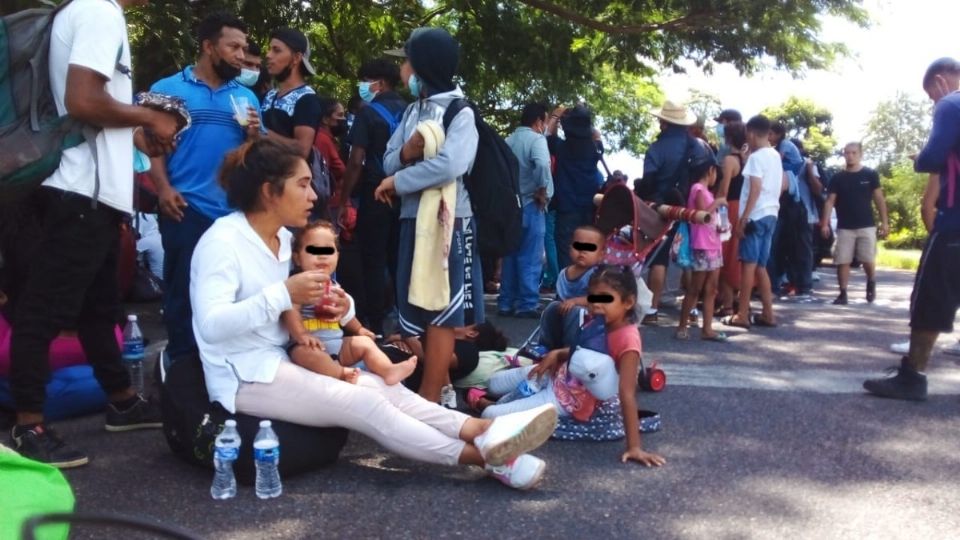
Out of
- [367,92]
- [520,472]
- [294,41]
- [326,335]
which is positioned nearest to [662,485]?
[520,472]

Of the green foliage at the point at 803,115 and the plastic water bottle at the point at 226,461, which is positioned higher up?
the green foliage at the point at 803,115

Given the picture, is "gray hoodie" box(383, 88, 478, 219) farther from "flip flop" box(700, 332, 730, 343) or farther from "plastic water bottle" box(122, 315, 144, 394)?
"flip flop" box(700, 332, 730, 343)

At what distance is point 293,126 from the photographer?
5004 mm

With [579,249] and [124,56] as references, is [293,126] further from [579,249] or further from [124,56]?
[579,249]

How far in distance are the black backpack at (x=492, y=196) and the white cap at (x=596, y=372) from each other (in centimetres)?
65

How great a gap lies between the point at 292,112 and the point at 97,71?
1.41 metres

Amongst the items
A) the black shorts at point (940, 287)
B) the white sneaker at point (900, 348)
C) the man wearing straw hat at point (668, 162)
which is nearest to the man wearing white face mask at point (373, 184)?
the man wearing straw hat at point (668, 162)

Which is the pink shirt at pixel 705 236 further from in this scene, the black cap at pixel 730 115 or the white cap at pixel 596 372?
the white cap at pixel 596 372

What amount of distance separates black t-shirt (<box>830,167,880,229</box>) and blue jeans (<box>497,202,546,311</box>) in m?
3.79

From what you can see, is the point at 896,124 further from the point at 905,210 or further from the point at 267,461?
the point at 267,461

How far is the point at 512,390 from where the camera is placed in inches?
199

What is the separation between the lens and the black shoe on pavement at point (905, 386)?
218 inches

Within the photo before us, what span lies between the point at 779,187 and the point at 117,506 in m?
6.37

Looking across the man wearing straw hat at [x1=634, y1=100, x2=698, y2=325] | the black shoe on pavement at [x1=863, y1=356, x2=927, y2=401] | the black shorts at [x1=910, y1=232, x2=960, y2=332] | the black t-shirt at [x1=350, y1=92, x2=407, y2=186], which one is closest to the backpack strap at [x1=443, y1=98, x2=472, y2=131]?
Answer: the black t-shirt at [x1=350, y1=92, x2=407, y2=186]
